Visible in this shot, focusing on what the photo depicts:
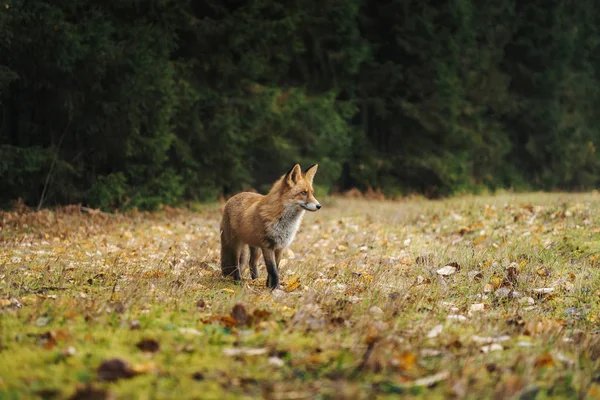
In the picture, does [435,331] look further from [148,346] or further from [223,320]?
[148,346]

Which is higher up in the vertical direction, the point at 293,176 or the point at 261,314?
the point at 293,176

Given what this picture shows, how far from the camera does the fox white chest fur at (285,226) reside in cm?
632

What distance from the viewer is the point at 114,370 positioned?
3.09 meters

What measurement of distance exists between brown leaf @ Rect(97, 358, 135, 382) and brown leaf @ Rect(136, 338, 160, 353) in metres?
0.37

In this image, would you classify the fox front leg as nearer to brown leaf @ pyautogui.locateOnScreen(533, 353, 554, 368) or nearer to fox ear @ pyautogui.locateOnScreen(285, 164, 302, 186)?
fox ear @ pyautogui.locateOnScreen(285, 164, 302, 186)

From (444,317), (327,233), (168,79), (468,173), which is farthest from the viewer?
(468,173)

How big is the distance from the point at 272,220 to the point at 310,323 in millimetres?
2221

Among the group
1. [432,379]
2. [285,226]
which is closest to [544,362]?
[432,379]

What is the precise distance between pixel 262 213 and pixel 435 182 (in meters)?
16.6

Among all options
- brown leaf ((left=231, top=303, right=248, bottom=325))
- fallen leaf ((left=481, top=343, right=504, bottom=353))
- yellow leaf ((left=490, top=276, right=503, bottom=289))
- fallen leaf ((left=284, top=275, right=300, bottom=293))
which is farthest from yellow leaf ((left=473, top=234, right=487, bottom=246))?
brown leaf ((left=231, top=303, right=248, bottom=325))

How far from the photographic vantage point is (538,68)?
27.1 meters

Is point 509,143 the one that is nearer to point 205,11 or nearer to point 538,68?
point 538,68

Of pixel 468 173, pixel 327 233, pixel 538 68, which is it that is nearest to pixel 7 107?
pixel 327 233

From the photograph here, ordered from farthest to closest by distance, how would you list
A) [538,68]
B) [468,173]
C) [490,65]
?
[538,68] → [490,65] → [468,173]
